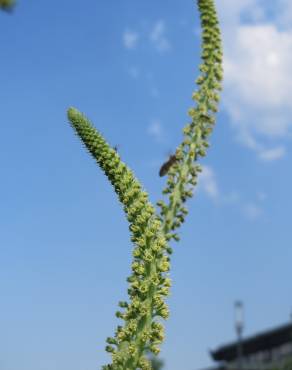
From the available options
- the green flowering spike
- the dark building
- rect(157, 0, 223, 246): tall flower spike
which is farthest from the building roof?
the green flowering spike

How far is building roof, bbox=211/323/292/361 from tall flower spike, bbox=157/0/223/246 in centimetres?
6896

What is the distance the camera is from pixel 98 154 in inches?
189

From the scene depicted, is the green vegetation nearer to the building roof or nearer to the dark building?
the dark building

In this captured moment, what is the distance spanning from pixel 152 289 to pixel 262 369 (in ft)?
220

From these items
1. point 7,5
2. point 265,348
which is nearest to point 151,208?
point 7,5

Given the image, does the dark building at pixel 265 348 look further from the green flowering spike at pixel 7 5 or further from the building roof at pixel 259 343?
the green flowering spike at pixel 7 5

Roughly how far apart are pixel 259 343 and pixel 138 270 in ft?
241

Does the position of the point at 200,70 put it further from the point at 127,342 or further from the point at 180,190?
the point at 127,342

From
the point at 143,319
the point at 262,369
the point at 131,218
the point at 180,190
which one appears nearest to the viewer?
the point at 143,319

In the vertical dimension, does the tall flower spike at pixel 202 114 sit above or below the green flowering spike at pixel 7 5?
above

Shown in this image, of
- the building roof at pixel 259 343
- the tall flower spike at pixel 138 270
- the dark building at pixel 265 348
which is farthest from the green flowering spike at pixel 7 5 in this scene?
the building roof at pixel 259 343

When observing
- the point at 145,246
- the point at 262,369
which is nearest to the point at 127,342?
the point at 145,246

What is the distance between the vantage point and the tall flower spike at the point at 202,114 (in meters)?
5.17

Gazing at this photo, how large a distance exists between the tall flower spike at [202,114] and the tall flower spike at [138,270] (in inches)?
14.7
